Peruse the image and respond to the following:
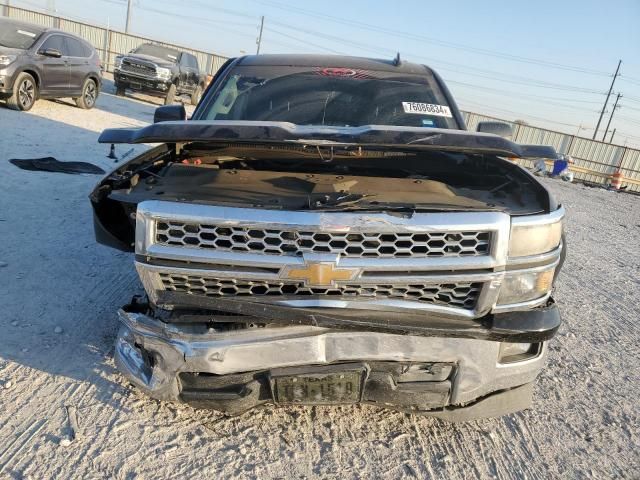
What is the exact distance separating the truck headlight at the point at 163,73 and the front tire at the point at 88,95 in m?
3.45

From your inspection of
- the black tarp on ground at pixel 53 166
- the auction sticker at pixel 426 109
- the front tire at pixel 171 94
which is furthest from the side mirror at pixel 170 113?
the front tire at pixel 171 94

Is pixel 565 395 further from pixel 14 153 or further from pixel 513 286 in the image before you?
pixel 14 153

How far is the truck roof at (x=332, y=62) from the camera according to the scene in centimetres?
432

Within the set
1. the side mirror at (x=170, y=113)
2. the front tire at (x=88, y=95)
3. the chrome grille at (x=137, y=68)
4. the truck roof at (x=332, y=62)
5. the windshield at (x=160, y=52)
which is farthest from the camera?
the windshield at (x=160, y=52)

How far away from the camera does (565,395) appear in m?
3.26

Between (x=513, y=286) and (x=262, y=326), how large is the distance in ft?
3.64

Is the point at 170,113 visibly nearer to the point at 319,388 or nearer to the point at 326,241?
the point at 326,241

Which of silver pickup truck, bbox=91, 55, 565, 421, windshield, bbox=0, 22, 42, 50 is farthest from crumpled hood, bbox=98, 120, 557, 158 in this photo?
windshield, bbox=0, 22, 42, 50

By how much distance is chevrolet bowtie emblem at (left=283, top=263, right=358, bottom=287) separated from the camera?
221 centimetres

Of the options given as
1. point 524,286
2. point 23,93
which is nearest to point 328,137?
point 524,286

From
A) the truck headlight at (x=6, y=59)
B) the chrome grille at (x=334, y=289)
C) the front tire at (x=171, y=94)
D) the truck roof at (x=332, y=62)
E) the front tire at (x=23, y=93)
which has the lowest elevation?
the front tire at (x=171, y=94)

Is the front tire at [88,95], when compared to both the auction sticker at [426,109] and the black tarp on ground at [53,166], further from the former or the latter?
the auction sticker at [426,109]

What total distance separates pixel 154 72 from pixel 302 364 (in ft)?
54.9

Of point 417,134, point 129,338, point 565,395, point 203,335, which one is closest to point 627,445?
point 565,395
